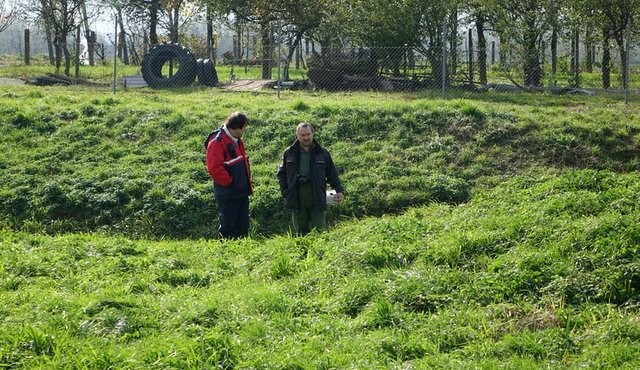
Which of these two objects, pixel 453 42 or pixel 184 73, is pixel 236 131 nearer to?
pixel 453 42

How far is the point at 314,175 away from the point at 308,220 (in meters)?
0.64

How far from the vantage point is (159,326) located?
5.86 meters

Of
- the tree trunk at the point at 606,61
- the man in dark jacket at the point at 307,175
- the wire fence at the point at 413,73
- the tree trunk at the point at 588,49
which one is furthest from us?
the tree trunk at the point at 588,49

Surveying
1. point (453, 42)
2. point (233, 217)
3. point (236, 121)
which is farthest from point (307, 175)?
point (453, 42)

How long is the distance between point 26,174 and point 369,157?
5254 mm

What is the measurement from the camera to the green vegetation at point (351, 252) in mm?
5242

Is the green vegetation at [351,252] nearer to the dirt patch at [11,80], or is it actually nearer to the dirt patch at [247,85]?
the dirt patch at [247,85]

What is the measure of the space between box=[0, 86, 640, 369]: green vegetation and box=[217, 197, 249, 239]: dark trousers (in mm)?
344

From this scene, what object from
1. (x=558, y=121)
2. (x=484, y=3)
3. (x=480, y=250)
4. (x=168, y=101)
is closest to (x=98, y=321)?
(x=480, y=250)

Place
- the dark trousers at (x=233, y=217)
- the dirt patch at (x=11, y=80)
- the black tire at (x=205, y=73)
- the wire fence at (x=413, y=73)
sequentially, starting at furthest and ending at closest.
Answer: the dirt patch at (x=11, y=80)
the black tire at (x=205, y=73)
the wire fence at (x=413, y=73)
the dark trousers at (x=233, y=217)

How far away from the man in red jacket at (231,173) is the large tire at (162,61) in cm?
1383

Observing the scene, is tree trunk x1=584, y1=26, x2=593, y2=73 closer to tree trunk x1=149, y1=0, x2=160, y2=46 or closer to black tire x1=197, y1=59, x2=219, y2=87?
black tire x1=197, y1=59, x2=219, y2=87

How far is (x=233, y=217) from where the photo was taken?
9.13 meters

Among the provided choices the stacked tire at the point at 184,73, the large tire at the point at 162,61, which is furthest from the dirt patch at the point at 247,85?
the large tire at the point at 162,61
